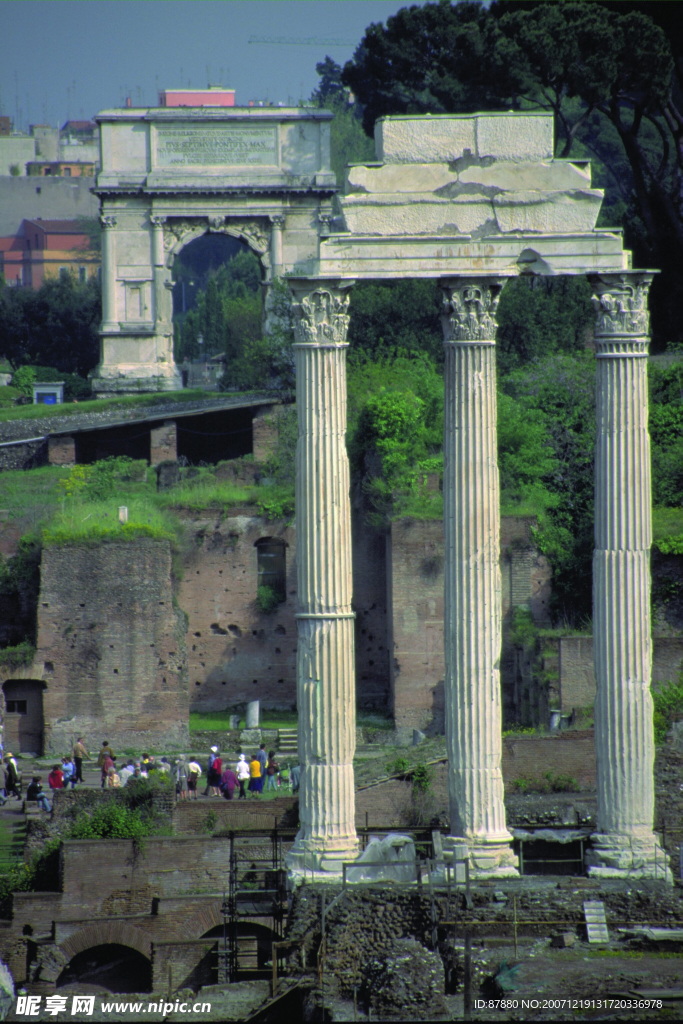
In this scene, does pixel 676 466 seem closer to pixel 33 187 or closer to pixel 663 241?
pixel 663 241

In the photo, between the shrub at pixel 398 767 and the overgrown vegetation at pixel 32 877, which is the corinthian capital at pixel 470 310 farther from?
the overgrown vegetation at pixel 32 877

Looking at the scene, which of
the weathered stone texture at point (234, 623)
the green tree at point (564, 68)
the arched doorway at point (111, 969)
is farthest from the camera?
the green tree at point (564, 68)

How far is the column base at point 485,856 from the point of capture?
20.0m

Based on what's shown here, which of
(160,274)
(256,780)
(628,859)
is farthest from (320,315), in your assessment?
(160,274)

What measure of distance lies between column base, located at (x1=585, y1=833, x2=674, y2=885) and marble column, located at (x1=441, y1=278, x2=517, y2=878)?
94 centimetres

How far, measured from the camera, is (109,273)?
4819 cm

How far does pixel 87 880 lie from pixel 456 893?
846 centimetres

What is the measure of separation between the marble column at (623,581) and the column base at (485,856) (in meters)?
0.91

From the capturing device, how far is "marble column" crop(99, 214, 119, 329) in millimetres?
47625

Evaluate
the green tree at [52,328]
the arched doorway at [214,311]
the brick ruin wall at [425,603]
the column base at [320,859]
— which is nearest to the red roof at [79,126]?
the arched doorway at [214,311]

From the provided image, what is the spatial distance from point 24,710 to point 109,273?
16167 mm

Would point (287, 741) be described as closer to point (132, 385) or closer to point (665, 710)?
point (665, 710)

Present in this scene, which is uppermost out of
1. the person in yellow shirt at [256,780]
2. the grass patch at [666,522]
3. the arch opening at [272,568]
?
the grass patch at [666,522]

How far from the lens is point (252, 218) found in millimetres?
47406
